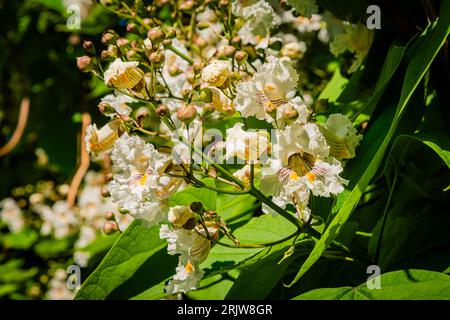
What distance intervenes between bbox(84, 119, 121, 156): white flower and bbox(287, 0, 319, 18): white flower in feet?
1.24

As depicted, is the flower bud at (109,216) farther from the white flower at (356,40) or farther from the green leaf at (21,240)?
the green leaf at (21,240)

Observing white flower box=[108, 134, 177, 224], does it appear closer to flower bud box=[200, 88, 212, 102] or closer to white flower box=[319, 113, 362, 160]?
flower bud box=[200, 88, 212, 102]

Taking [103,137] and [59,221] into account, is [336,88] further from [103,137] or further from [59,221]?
[59,221]

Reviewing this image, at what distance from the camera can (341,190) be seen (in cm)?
70

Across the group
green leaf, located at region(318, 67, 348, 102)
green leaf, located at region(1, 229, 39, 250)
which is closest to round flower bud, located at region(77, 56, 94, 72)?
green leaf, located at region(318, 67, 348, 102)

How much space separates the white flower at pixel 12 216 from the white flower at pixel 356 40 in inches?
89.3

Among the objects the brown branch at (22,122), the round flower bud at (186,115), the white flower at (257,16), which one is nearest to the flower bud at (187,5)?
the white flower at (257,16)

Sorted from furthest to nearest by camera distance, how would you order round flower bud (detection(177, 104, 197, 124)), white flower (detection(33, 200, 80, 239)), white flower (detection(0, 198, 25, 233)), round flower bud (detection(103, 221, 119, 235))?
1. white flower (detection(0, 198, 25, 233))
2. white flower (detection(33, 200, 80, 239))
3. round flower bud (detection(103, 221, 119, 235))
4. round flower bud (detection(177, 104, 197, 124))

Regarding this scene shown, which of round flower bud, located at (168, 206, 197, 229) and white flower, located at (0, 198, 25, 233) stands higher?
round flower bud, located at (168, 206, 197, 229)

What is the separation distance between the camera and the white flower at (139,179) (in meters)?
0.73

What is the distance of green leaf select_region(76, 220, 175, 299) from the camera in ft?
2.68

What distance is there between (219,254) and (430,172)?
40 cm

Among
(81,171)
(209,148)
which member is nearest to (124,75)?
(209,148)
